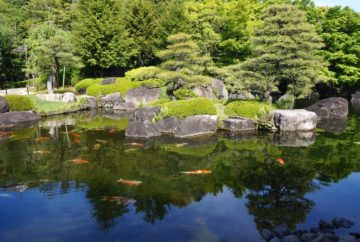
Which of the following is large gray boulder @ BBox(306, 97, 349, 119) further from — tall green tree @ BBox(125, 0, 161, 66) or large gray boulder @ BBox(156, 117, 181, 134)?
tall green tree @ BBox(125, 0, 161, 66)

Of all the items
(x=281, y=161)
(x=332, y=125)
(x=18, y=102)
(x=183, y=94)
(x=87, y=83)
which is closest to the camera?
(x=281, y=161)

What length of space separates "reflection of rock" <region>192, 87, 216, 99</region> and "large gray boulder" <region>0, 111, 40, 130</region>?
12.6 meters

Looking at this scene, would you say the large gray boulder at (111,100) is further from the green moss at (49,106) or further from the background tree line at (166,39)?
the background tree line at (166,39)

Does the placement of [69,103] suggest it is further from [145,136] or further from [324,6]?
[324,6]

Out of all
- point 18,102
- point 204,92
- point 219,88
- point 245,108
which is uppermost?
point 219,88

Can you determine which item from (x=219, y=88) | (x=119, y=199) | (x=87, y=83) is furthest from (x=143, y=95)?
(x=119, y=199)

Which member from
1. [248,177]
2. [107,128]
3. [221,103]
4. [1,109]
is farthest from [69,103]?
[248,177]

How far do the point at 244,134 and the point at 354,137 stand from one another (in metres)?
6.24

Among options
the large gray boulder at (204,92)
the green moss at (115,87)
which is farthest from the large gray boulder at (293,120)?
the green moss at (115,87)

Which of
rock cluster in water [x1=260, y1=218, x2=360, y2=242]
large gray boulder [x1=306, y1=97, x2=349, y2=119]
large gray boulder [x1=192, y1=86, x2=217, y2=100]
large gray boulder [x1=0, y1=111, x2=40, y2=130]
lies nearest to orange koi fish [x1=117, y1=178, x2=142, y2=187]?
rock cluster in water [x1=260, y1=218, x2=360, y2=242]

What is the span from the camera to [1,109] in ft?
82.2

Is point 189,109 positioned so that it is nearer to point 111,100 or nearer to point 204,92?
point 204,92

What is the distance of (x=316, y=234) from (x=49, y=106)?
2542 centimetres

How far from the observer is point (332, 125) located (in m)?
23.8
